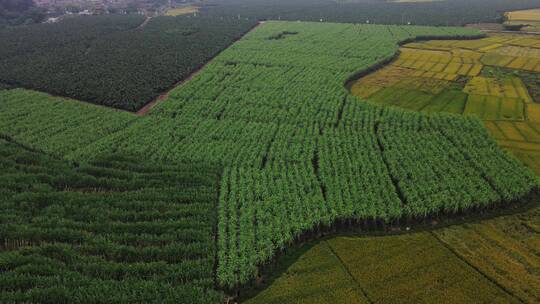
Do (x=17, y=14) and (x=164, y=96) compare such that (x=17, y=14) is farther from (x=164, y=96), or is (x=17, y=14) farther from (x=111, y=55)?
(x=164, y=96)

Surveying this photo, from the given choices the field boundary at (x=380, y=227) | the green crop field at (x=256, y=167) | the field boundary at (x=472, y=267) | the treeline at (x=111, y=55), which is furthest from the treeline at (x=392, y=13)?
the field boundary at (x=472, y=267)

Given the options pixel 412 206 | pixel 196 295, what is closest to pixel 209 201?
pixel 196 295

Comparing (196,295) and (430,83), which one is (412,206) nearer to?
(196,295)

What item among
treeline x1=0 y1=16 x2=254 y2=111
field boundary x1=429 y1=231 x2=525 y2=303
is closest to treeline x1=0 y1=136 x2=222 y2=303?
field boundary x1=429 y1=231 x2=525 y2=303

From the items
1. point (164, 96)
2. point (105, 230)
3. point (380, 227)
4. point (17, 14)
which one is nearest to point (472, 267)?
point (380, 227)

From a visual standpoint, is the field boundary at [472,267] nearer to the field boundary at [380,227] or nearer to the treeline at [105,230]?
the field boundary at [380,227]

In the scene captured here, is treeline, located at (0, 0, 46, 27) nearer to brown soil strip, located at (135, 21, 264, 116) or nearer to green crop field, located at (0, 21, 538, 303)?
brown soil strip, located at (135, 21, 264, 116)
